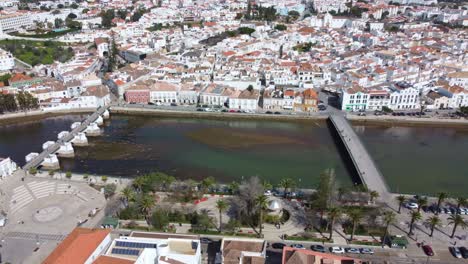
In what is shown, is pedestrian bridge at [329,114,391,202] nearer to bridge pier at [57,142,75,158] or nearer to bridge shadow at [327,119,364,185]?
bridge shadow at [327,119,364,185]

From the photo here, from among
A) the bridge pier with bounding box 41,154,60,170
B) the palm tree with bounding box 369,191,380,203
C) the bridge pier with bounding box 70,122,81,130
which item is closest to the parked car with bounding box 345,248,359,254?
the palm tree with bounding box 369,191,380,203

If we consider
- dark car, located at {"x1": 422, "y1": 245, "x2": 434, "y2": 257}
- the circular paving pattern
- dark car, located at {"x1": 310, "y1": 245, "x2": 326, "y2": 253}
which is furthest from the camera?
the circular paving pattern

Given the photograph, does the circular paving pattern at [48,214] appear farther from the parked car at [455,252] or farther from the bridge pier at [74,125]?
the parked car at [455,252]

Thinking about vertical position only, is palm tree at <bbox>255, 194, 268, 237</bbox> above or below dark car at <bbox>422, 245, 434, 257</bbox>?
above

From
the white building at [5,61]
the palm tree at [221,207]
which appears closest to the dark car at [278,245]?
the palm tree at [221,207]

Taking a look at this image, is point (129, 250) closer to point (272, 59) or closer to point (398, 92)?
point (398, 92)

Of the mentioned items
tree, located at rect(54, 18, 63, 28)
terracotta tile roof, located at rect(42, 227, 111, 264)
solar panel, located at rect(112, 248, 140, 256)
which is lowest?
solar panel, located at rect(112, 248, 140, 256)

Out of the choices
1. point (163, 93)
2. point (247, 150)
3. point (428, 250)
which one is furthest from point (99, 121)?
point (428, 250)

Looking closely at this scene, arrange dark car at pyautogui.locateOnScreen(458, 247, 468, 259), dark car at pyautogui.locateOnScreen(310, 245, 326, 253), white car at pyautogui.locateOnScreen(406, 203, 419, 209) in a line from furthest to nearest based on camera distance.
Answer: white car at pyautogui.locateOnScreen(406, 203, 419, 209) → dark car at pyautogui.locateOnScreen(310, 245, 326, 253) → dark car at pyautogui.locateOnScreen(458, 247, 468, 259)
